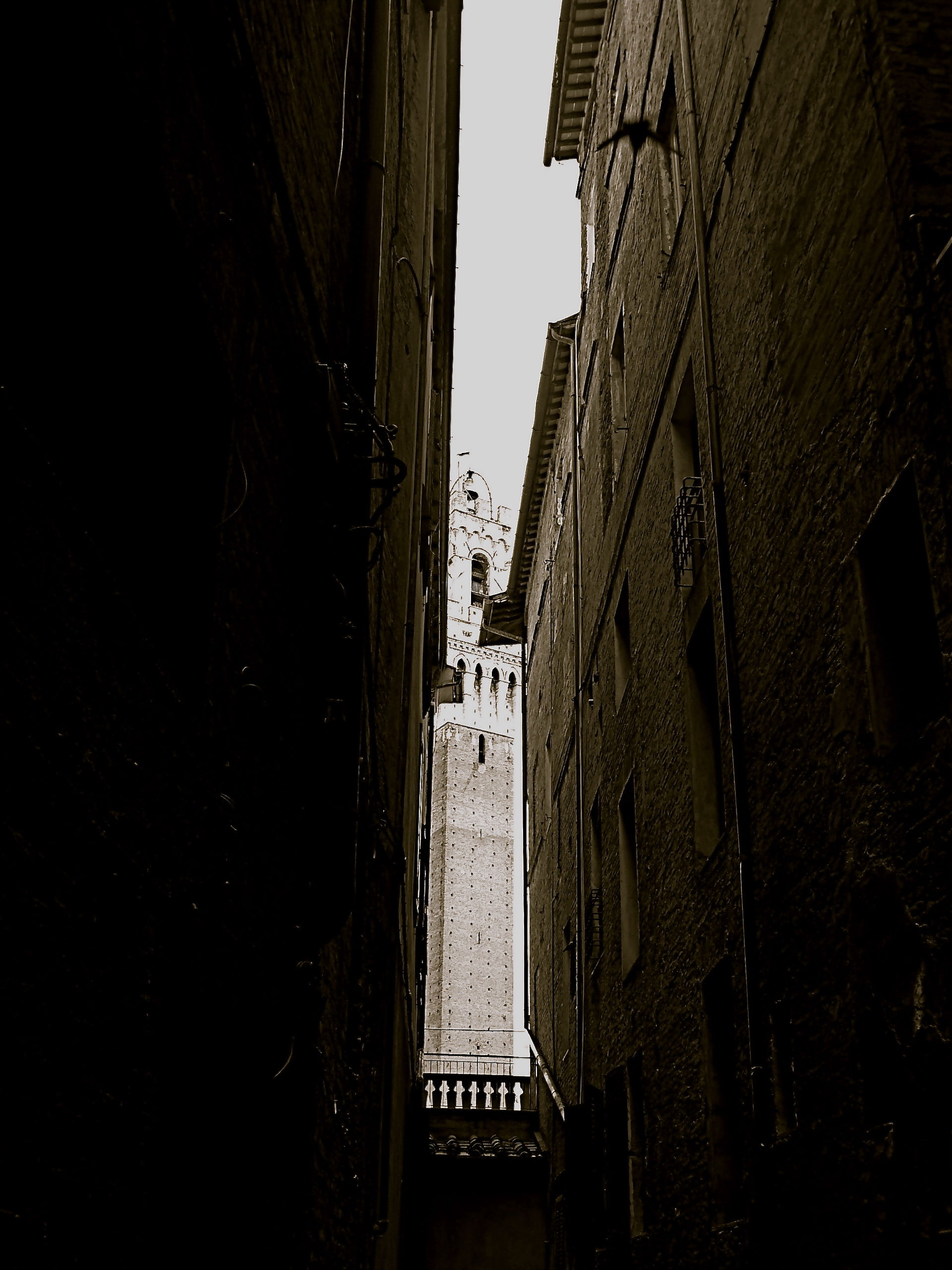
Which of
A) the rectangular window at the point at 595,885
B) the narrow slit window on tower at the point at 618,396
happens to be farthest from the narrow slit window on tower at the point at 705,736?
the rectangular window at the point at 595,885

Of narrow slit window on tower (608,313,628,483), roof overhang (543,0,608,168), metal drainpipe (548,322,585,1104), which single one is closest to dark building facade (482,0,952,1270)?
narrow slit window on tower (608,313,628,483)

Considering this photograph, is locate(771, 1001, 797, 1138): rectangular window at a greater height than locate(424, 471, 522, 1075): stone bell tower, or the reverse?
locate(424, 471, 522, 1075): stone bell tower

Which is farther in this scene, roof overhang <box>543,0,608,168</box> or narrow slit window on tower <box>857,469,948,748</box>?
roof overhang <box>543,0,608,168</box>

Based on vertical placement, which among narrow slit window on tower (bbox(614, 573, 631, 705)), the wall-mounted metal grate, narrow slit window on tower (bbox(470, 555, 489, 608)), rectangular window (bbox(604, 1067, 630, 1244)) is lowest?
rectangular window (bbox(604, 1067, 630, 1244))

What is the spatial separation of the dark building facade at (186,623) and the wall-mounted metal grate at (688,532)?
2.89 meters

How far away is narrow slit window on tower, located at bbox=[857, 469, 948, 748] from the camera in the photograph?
537 centimetres

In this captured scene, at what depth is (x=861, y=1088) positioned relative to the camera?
541cm

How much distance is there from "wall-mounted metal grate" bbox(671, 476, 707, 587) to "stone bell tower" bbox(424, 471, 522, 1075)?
→ 41002 millimetres

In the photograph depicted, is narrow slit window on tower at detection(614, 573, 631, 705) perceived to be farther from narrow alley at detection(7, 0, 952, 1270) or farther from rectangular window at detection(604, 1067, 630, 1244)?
rectangular window at detection(604, 1067, 630, 1244)

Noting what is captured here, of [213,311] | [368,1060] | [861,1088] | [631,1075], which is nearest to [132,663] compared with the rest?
[213,311]

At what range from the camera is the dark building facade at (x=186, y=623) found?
8.49ft

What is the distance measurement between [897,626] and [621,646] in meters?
7.65

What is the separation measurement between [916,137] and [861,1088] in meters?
4.17

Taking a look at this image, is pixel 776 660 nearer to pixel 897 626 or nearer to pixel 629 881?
pixel 897 626
